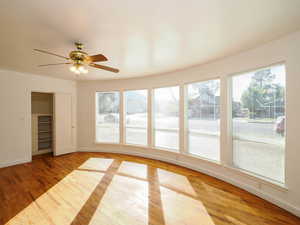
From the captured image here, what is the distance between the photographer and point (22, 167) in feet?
12.1

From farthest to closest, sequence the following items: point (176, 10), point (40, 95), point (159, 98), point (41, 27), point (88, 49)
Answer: point (40, 95) → point (159, 98) → point (88, 49) → point (41, 27) → point (176, 10)

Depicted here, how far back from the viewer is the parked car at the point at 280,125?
2203 millimetres

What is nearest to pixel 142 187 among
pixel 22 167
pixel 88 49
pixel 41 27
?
pixel 88 49

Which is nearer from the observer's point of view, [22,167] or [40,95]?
[22,167]

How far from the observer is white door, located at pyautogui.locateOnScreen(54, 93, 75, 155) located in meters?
4.61

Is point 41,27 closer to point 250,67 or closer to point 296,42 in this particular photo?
point 250,67

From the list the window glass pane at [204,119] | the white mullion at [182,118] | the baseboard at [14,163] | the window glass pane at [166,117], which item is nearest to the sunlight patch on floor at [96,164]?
the window glass pane at [166,117]

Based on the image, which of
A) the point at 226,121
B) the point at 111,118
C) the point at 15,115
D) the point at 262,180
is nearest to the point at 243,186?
the point at 262,180

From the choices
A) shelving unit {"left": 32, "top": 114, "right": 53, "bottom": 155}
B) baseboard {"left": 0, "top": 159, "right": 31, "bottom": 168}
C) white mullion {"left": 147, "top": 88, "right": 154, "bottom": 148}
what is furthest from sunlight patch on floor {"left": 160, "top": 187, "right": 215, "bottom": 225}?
shelving unit {"left": 32, "top": 114, "right": 53, "bottom": 155}

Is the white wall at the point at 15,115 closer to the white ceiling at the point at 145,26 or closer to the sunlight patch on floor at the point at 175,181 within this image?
the white ceiling at the point at 145,26

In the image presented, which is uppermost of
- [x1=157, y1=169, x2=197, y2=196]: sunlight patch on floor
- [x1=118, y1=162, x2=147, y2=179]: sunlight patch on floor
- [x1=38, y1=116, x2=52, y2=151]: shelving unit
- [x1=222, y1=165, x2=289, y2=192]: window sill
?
[x1=38, y1=116, x2=52, y2=151]: shelving unit

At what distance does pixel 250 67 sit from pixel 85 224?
3.51m

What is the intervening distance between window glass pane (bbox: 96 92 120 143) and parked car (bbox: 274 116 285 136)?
13.4 feet

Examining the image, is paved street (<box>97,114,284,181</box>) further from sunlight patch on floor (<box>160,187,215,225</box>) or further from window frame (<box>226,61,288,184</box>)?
sunlight patch on floor (<box>160,187,215,225</box>)
